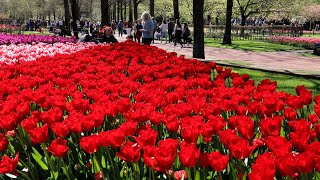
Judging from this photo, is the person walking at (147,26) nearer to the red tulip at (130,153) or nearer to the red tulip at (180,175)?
the red tulip at (180,175)

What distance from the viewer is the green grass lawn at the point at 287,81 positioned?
25.9 ft

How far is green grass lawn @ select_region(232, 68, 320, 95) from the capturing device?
7.91 meters

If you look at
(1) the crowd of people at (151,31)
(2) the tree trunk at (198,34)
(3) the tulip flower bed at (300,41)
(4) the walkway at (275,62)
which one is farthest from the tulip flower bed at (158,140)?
(3) the tulip flower bed at (300,41)

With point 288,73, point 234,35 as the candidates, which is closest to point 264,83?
point 288,73

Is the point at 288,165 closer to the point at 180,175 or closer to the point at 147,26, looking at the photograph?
the point at 180,175

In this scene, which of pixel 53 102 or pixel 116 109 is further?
pixel 53 102

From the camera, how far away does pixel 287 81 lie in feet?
28.7

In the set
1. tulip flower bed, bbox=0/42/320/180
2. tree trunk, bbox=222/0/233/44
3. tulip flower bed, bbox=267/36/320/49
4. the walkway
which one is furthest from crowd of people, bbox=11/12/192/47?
tulip flower bed, bbox=0/42/320/180

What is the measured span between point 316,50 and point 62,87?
1721cm

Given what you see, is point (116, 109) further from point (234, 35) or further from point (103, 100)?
point (234, 35)

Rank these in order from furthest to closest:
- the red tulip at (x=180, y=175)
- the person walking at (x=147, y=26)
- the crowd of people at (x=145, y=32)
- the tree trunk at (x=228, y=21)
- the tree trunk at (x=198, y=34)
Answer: the tree trunk at (x=228, y=21) < the crowd of people at (x=145, y=32) < the person walking at (x=147, y=26) < the tree trunk at (x=198, y=34) < the red tulip at (x=180, y=175)

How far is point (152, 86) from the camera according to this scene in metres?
4.75

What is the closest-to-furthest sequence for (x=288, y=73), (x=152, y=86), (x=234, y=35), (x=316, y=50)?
(x=152, y=86) → (x=288, y=73) → (x=316, y=50) → (x=234, y=35)

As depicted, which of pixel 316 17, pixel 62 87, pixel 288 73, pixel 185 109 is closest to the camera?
pixel 185 109
